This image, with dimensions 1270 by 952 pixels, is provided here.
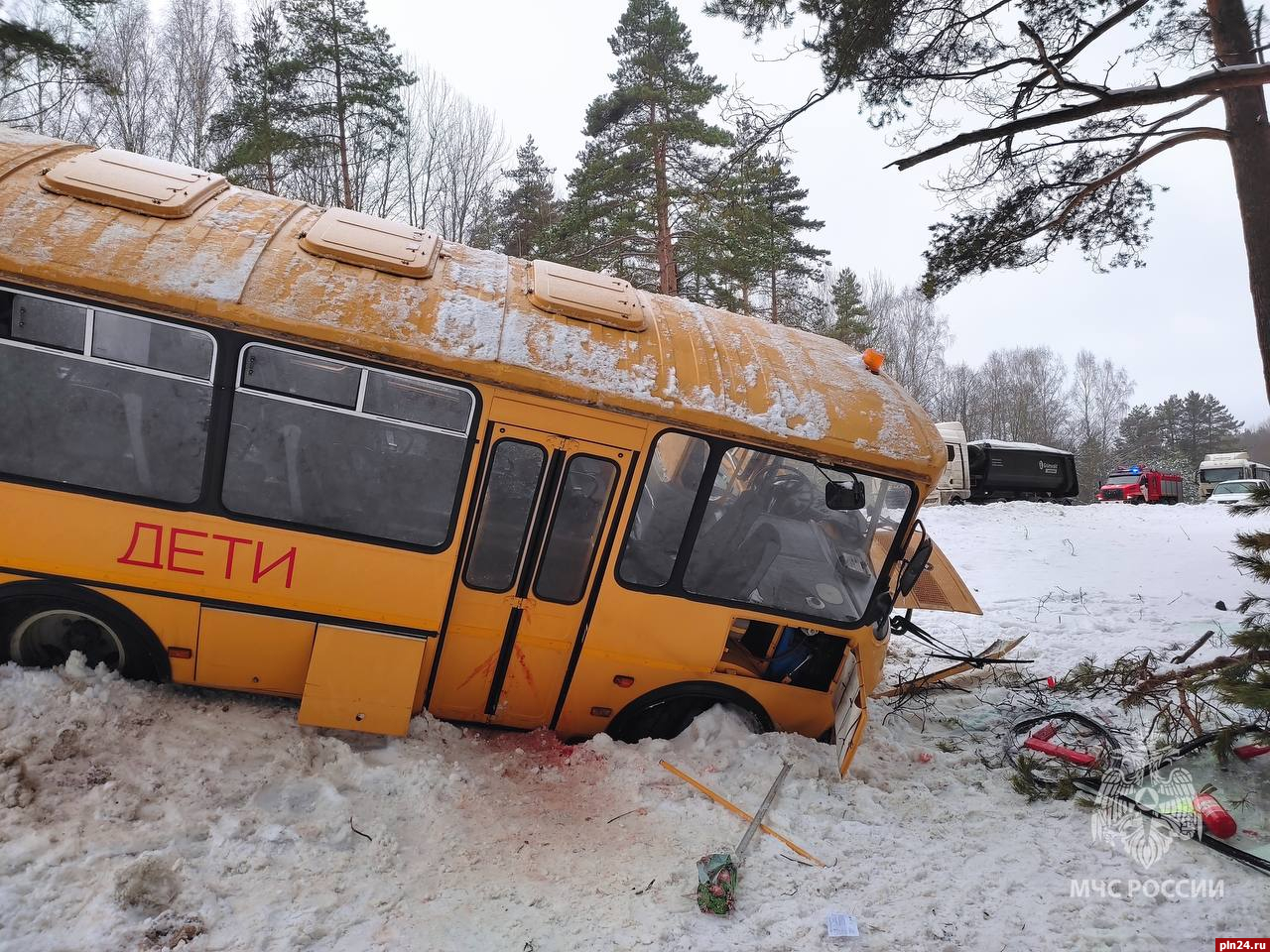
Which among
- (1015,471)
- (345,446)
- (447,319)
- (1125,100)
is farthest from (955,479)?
(345,446)

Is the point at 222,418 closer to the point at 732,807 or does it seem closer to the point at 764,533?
the point at 764,533

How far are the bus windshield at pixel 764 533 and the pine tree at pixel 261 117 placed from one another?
65.9 ft

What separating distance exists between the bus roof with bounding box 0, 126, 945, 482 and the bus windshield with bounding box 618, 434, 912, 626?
180 millimetres

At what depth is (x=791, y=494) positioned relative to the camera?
4484 mm

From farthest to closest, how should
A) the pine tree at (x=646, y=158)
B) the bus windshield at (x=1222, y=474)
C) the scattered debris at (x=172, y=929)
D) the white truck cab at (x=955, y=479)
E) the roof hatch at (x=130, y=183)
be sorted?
the bus windshield at (x=1222, y=474), the white truck cab at (x=955, y=479), the pine tree at (x=646, y=158), the roof hatch at (x=130, y=183), the scattered debris at (x=172, y=929)

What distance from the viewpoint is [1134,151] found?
26.6 feet

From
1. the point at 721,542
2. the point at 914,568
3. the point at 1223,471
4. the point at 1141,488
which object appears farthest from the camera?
the point at 1223,471

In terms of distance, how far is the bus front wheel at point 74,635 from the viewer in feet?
12.4

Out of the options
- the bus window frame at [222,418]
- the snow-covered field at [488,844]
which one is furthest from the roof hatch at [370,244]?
the snow-covered field at [488,844]

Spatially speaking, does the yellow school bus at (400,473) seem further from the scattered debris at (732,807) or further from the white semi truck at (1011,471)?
the white semi truck at (1011,471)

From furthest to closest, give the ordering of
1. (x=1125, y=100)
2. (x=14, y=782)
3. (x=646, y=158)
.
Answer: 1. (x=646, y=158)
2. (x=1125, y=100)
3. (x=14, y=782)

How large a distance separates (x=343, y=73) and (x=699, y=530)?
74.3ft

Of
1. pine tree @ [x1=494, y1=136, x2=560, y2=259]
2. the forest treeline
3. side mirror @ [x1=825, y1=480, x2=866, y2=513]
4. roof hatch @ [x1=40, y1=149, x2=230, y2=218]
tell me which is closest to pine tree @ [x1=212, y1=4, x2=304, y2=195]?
the forest treeline

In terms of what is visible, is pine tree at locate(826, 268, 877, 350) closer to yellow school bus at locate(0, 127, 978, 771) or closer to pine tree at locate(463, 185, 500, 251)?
pine tree at locate(463, 185, 500, 251)
